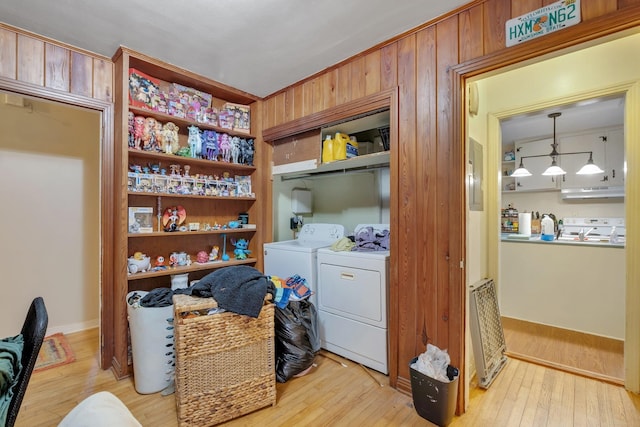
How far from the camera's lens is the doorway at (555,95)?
194 centimetres

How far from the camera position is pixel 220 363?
1.62 metres

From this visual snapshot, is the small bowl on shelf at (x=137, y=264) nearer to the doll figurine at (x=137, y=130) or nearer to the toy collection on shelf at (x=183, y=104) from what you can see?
the doll figurine at (x=137, y=130)

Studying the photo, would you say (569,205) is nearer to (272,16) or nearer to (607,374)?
(607,374)

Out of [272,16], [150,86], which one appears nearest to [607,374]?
[272,16]

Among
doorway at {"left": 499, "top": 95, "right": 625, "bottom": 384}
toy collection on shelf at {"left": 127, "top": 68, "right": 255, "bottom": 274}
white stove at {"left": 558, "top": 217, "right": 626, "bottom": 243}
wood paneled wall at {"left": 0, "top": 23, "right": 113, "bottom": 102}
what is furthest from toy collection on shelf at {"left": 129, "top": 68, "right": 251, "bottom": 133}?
white stove at {"left": 558, "top": 217, "right": 626, "bottom": 243}

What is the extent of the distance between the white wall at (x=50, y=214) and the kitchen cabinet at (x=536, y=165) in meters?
5.29

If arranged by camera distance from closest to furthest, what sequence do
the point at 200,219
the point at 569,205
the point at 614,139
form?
the point at 200,219 < the point at 614,139 < the point at 569,205

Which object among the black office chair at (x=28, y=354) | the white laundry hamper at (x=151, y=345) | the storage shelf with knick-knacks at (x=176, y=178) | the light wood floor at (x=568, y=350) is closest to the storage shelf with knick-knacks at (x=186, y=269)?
the storage shelf with knick-knacks at (x=176, y=178)

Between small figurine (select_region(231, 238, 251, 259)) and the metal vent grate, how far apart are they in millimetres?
2057

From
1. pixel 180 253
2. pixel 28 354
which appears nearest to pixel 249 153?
pixel 180 253

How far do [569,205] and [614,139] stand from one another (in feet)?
3.00

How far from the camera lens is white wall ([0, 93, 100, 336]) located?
2584mm

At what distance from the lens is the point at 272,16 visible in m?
1.74

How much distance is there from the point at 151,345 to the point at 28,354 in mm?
1068
